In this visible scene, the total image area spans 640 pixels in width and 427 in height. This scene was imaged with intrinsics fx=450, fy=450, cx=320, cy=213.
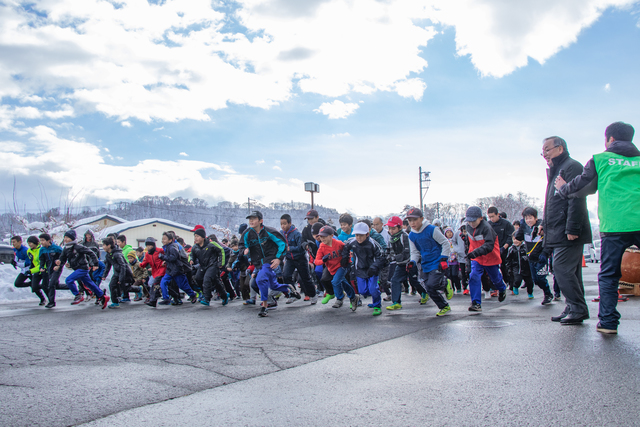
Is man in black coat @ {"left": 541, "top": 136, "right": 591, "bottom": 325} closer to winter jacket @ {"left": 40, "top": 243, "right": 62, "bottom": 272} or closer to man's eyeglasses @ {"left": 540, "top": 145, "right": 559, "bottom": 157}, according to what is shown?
man's eyeglasses @ {"left": 540, "top": 145, "right": 559, "bottom": 157}

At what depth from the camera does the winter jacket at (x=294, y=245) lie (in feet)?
34.3

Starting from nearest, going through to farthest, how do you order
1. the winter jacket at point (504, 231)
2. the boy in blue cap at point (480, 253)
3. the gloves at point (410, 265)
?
the boy in blue cap at point (480, 253) < the gloves at point (410, 265) < the winter jacket at point (504, 231)

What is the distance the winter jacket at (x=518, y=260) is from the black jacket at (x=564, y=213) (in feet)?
12.7

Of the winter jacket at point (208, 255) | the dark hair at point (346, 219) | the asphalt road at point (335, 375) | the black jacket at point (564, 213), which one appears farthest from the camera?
the winter jacket at point (208, 255)

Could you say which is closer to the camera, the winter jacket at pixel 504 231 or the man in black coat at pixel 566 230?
the man in black coat at pixel 566 230

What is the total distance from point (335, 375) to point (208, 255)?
24.7ft

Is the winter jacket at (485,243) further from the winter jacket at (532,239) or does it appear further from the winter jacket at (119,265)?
the winter jacket at (119,265)

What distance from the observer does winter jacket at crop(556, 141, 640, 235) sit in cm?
463

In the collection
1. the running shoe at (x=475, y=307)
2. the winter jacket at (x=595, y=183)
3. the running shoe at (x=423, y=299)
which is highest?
the winter jacket at (x=595, y=183)

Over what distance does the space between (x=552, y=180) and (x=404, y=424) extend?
4366 mm

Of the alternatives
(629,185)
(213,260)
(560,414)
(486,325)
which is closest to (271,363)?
(560,414)

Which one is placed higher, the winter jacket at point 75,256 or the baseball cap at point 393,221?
the baseball cap at point 393,221

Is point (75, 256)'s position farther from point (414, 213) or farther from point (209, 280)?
point (414, 213)

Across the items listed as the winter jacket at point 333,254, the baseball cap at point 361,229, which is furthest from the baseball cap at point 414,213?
the winter jacket at point 333,254
